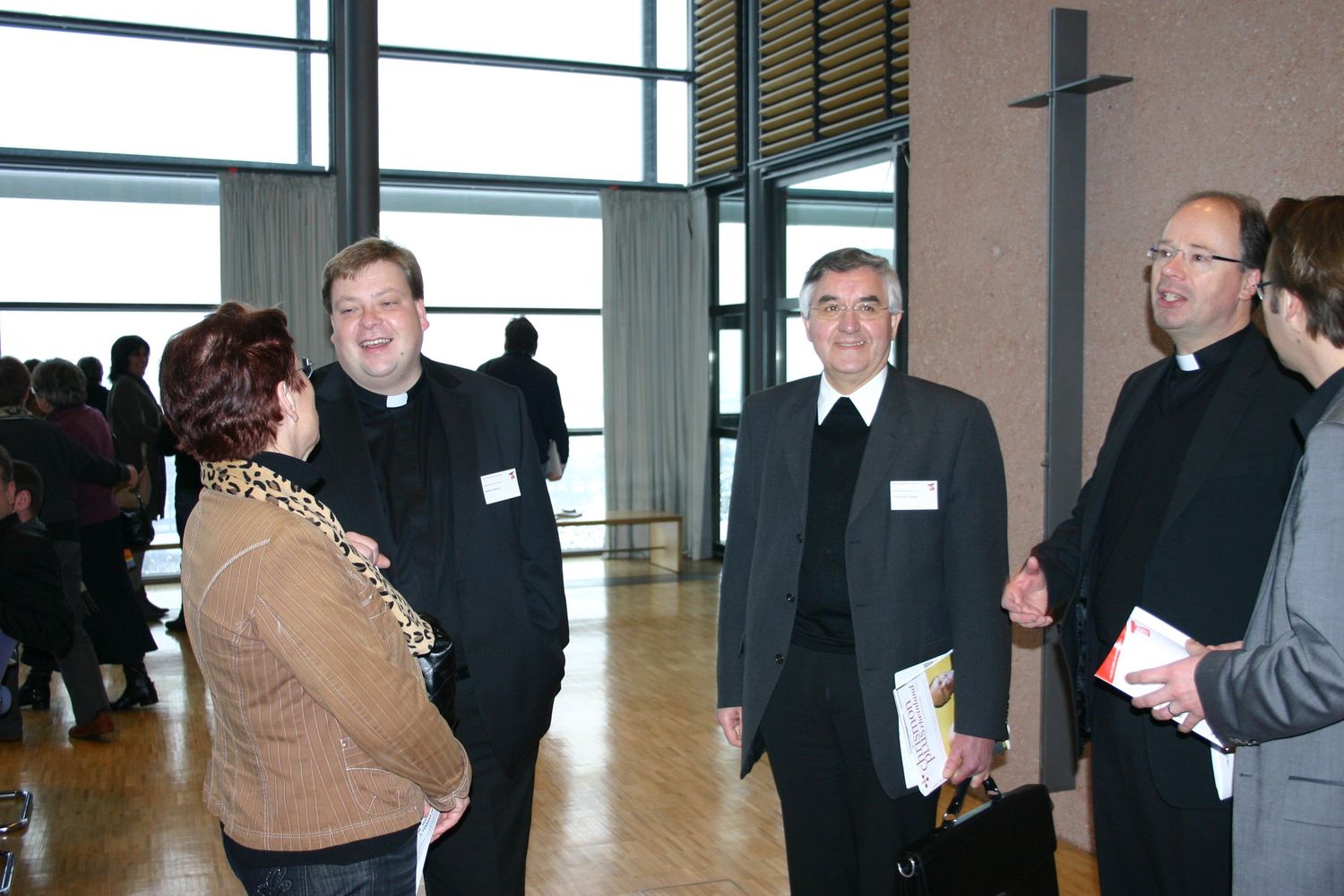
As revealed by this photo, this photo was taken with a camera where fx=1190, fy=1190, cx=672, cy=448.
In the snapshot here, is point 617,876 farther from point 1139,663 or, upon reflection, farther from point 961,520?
point 1139,663

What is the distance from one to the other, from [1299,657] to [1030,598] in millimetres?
865

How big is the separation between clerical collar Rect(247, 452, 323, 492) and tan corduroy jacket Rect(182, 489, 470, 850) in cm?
7

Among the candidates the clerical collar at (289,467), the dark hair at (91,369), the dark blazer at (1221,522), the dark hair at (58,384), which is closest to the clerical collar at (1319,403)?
the dark blazer at (1221,522)

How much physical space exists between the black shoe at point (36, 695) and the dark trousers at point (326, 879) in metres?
4.99

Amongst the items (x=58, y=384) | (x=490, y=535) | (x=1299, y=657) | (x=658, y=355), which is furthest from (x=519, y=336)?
(x=1299, y=657)

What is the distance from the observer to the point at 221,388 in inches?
66.5

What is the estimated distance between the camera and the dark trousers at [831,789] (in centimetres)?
238

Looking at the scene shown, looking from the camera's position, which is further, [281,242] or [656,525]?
[656,525]

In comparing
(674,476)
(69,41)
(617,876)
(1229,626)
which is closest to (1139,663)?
(1229,626)

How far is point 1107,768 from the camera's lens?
226cm

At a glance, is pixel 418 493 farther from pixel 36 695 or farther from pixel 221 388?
pixel 36 695

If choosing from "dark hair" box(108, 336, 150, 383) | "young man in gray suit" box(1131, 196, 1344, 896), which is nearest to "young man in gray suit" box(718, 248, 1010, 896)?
"young man in gray suit" box(1131, 196, 1344, 896)

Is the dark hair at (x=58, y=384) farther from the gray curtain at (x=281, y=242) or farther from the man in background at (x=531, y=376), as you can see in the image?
the gray curtain at (x=281, y=242)

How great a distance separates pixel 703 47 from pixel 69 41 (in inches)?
198
